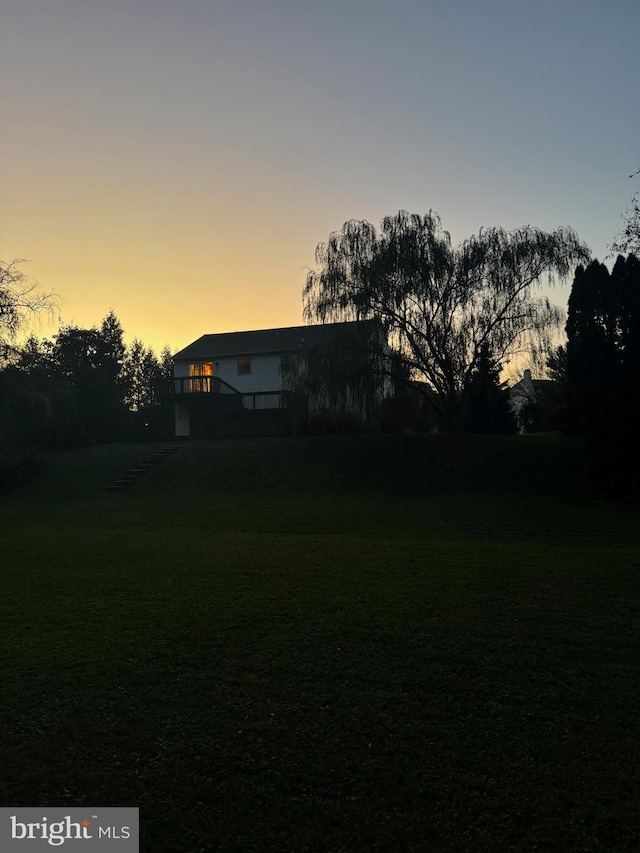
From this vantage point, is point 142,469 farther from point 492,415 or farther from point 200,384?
point 492,415

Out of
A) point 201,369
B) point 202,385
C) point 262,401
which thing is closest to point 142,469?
point 262,401

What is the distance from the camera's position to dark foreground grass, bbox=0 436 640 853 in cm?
342

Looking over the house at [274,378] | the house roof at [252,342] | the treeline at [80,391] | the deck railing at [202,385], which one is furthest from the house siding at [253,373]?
the treeline at [80,391]

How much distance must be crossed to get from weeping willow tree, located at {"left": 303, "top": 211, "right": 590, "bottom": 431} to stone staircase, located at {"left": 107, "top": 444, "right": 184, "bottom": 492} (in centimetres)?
1088

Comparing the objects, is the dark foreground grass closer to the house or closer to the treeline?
the house

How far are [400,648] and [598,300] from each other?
17038 millimetres

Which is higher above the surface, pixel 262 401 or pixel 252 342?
pixel 252 342

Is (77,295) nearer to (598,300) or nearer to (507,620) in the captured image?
(598,300)

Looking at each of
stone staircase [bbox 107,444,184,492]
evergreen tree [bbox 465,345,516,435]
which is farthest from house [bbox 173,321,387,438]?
evergreen tree [bbox 465,345,516,435]

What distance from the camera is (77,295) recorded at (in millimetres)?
24062

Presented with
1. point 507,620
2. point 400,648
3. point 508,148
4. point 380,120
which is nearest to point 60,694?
point 400,648

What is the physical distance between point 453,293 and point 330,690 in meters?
20.9

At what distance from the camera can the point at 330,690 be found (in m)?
4.96

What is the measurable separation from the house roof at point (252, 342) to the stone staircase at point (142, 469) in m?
10.5
